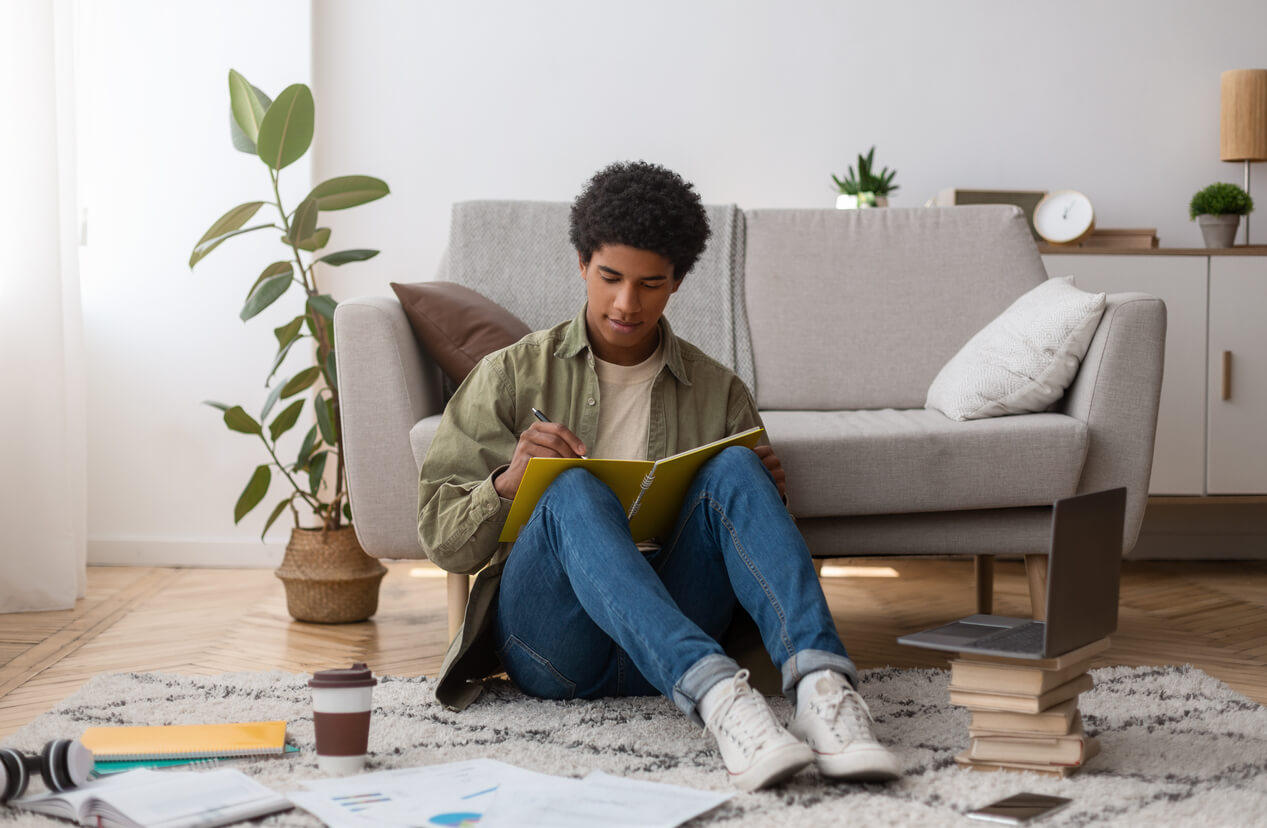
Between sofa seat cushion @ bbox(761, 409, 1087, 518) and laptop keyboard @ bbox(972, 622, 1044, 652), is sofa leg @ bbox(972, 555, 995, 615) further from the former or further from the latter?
laptop keyboard @ bbox(972, 622, 1044, 652)

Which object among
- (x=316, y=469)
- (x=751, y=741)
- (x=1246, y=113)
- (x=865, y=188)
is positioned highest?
(x=1246, y=113)

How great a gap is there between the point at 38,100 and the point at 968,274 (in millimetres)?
2243

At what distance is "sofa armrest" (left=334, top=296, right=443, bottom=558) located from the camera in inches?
83.8

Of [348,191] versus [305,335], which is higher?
[348,191]

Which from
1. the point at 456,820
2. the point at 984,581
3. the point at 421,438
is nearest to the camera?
the point at 456,820

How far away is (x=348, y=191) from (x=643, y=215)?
1.23 metres

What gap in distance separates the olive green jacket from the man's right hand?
4cm

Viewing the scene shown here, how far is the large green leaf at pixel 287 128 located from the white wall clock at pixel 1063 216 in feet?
6.71

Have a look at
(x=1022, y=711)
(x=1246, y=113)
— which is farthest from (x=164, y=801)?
(x=1246, y=113)

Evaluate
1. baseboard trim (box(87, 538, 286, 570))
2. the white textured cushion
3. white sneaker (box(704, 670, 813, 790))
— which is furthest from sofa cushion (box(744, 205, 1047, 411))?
baseboard trim (box(87, 538, 286, 570))

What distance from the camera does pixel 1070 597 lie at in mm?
1354

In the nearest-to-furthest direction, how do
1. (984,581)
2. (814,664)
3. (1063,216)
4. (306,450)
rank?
(814,664) < (984,581) < (306,450) < (1063,216)

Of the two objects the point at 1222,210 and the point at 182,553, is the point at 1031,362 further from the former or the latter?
the point at 182,553

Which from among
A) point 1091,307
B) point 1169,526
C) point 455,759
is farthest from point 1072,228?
point 455,759
